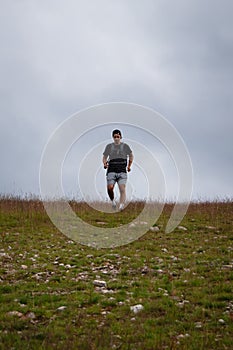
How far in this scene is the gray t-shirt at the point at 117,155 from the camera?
19.6 m

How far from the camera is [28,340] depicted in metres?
7.22

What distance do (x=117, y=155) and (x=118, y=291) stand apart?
33.7ft

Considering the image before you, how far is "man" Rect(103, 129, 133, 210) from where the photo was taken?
19.6 metres

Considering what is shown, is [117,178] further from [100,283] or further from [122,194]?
[100,283]

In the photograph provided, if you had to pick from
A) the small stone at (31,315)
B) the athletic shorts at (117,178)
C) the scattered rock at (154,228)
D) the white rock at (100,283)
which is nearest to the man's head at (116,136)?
the athletic shorts at (117,178)

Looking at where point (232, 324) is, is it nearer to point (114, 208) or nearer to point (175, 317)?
A: point (175, 317)

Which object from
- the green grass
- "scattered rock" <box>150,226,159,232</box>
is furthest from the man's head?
the green grass

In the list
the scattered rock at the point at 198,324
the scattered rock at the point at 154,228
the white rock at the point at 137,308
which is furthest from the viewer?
the scattered rock at the point at 154,228

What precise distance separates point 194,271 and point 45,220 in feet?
29.6

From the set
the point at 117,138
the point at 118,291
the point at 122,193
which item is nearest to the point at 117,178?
the point at 122,193

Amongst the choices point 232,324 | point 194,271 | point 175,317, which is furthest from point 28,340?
point 194,271

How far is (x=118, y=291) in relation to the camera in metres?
9.84

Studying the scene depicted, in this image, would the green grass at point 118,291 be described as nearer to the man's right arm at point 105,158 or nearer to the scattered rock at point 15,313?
the scattered rock at point 15,313

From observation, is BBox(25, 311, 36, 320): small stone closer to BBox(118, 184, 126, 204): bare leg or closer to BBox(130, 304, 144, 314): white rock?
BBox(130, 304, 144, 314): white rock
